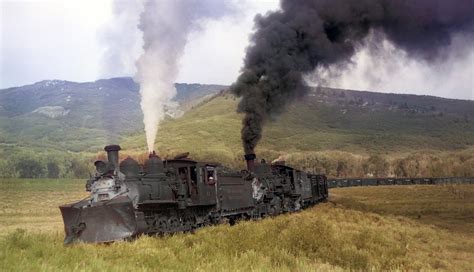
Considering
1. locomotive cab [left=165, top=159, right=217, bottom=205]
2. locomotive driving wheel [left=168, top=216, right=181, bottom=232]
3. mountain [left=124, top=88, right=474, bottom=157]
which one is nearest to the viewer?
locomotive driving wheel [left=168, top=216, right=181, bottom=232]

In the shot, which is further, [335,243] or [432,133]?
[432,133]

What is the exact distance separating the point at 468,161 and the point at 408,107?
92695 millimetres

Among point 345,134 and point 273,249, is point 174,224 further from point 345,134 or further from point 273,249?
point 345,134

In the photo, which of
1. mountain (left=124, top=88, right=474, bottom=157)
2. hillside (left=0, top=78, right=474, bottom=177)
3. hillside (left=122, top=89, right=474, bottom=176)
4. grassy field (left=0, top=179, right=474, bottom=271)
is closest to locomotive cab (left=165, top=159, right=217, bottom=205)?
grassy field (left=0, top=179, right=474, bottom=271)

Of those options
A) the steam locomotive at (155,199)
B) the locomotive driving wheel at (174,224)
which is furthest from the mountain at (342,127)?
the locomotive driving wheel at (174,224)

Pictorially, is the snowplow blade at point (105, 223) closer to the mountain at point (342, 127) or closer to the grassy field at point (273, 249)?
the grassy field at point (273, 249)

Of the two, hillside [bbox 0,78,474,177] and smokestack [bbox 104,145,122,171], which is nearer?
smokestack [bbox 104,145,122,171]

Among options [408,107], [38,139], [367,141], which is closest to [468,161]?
[367,141]

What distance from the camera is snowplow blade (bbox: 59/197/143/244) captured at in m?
14.7

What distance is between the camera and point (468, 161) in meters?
70.9

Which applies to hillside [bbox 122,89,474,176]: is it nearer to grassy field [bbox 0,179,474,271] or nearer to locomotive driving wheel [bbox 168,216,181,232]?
grassy field [bbox 0,179,474,271]

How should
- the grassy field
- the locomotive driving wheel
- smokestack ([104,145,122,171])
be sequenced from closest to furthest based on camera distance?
1. the grassy field
2. smokestack ([104,145,122,171])
3. the locomotive driving wheel

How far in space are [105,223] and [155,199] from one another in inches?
82.9

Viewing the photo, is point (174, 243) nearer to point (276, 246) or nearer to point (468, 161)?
point (276, 246)
